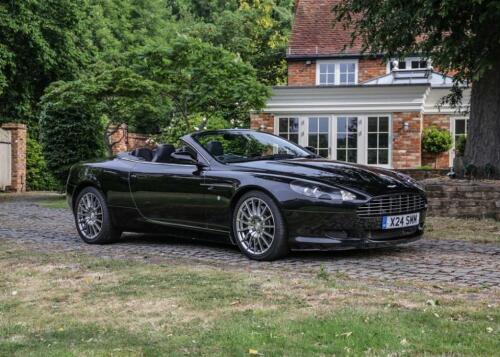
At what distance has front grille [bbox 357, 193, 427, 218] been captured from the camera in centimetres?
657

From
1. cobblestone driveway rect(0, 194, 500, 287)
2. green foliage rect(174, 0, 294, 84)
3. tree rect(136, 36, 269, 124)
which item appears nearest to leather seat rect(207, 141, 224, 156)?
cobblestone driveway rect(0, 194, 500, 287)

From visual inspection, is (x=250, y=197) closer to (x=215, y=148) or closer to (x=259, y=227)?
(x=259, y=227)

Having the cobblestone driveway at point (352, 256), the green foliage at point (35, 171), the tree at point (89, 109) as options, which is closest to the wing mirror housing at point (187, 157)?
the cobblestone driveway at point (352, 256)

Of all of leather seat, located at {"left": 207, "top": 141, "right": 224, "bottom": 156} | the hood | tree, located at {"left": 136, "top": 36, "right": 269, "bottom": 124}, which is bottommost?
the hood

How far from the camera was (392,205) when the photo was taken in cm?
682

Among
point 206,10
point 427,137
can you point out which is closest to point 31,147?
point 427,137

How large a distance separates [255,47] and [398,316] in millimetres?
37244

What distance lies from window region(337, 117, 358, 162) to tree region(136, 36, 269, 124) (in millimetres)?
6347

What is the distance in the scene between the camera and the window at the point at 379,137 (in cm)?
2278

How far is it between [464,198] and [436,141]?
41.3 feet

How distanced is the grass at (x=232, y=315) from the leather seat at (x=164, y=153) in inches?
76.9

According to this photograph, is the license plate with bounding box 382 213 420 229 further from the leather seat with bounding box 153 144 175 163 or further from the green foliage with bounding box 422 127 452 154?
the green foliage with bounding box 422 127 452 154

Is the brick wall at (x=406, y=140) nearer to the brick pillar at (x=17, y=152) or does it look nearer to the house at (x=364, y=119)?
the house at (x=364, y=119)

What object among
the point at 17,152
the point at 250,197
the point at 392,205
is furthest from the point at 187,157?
the point at 17,152
